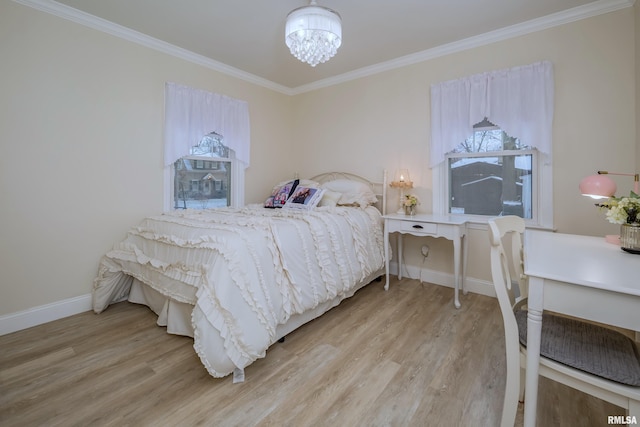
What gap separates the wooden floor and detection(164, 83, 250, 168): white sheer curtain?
1.75 meters

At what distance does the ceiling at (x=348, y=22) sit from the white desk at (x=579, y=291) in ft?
7.08

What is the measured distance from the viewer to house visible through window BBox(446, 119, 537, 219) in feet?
9.16

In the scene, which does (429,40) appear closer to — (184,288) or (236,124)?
(236,124)

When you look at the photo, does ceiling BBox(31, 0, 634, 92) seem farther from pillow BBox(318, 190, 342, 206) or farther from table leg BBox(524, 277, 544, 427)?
table leg BBox(524, 277, 544, 427)

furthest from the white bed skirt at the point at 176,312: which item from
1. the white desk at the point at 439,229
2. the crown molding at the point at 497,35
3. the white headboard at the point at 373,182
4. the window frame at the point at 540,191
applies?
the crown molding at the point at 497,35

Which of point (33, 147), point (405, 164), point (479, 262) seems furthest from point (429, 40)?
point (33, 147)

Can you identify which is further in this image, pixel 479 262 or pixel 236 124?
pixel 236 124

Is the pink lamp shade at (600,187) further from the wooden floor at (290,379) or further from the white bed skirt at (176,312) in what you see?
the white bed skirt at (176,312)

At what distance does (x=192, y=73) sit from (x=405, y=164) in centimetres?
260

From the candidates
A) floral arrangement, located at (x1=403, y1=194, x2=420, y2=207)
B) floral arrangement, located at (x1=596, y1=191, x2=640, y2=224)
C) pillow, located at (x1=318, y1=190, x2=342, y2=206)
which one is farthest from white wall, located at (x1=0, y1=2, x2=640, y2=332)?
floral arrangement, located at (x1=596, y1=191, x2=640, y2=224)

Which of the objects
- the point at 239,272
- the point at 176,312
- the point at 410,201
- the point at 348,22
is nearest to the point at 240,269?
the point at 239,272

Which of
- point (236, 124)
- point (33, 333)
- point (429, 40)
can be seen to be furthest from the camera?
point (236, 124)

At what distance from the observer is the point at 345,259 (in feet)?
8.32

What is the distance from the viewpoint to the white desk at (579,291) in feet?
3.08
